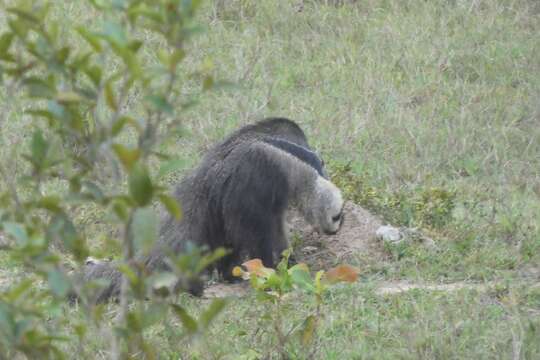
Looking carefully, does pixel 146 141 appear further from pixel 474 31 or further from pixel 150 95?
pixel 474 31

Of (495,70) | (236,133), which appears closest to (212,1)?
(495,70)

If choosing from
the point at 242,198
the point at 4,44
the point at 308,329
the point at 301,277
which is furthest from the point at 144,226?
the point at 242,198

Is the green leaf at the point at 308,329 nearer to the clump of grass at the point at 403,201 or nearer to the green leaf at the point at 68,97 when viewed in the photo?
the green leaf at the point at 68,97

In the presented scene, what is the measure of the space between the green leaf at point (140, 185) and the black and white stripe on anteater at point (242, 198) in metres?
3.89

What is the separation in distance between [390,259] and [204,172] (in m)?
1.29

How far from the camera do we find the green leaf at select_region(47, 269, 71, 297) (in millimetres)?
2465

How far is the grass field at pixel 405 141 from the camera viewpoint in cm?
527

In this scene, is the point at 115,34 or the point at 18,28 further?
the point at 18,28

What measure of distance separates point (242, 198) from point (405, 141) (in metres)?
2.60

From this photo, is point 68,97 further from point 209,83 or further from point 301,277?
point 301,277

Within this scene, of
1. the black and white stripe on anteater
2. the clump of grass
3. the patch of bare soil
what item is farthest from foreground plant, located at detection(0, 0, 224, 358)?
the clump of grass

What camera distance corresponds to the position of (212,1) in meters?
10.9

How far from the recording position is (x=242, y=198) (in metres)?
6.45

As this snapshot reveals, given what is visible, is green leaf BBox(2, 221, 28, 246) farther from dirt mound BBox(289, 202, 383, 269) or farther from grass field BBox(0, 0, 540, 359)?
dirt mound BBox(289, 202, 383, 269)
